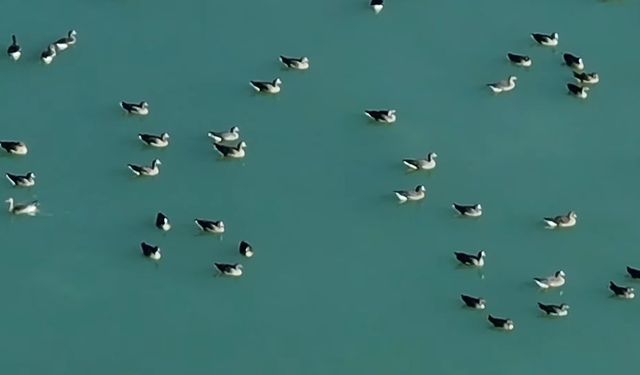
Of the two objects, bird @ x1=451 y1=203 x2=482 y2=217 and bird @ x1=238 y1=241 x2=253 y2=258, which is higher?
bird @ x1=451 y1=203 x2=482 y2=217

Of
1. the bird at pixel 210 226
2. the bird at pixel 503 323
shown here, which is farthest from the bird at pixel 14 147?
the bird at pixel 503 323

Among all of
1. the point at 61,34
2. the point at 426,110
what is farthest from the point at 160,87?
the point at 426,110

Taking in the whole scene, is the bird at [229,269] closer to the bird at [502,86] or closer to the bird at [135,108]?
the bird at [135,108]

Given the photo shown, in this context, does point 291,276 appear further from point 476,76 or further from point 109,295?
point 476,76

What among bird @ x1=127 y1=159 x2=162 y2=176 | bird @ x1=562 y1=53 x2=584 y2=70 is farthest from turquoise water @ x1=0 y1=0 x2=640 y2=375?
bird @ x1=562 y1=53 x2=584 y2=70

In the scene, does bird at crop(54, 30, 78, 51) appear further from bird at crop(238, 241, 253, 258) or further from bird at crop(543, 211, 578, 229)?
bird at crop(543, 211, 578, 229)

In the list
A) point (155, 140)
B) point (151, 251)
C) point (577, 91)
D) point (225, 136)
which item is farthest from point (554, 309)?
point (155, 140)
